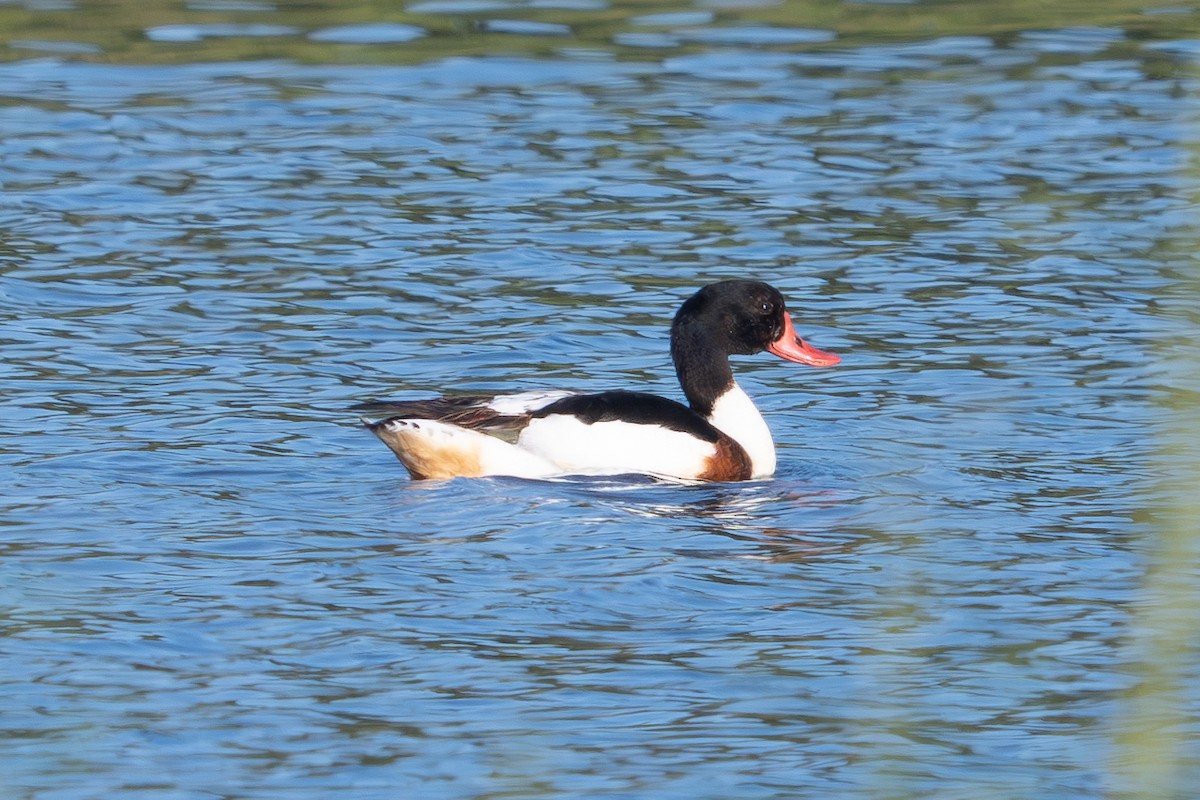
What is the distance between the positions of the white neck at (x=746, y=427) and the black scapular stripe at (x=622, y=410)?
0.79 ft

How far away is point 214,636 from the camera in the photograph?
7.32 metres

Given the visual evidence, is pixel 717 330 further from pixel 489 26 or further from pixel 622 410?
pixel 489 26

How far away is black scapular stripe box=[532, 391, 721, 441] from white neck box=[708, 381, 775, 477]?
242 millimetres

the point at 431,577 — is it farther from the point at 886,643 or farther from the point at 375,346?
the point at 375,346

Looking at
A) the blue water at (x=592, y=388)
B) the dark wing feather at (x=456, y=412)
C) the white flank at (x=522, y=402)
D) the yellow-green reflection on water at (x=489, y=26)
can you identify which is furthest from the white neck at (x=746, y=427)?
the yellow-green reflection on water at (x=489, y=26)

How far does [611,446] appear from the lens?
989cm

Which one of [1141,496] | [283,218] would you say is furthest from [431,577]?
[283,218]

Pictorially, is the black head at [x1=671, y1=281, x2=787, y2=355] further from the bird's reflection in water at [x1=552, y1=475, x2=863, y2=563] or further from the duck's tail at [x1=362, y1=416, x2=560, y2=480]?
the duck's tail at [x1=362, y1=416, x2=560, y2=480]

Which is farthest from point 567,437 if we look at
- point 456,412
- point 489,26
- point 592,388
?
point 489,26

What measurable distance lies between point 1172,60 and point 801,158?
429cm

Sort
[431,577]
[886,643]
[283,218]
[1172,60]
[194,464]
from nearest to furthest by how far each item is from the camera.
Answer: [886,643], [431,577], [194,464], [283,218], [1172,60]

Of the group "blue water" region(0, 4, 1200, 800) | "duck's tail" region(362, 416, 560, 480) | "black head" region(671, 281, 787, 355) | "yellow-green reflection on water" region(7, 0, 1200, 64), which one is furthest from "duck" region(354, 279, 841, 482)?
"yellow-green reflection on water" region(7, 0, 1200, 64)

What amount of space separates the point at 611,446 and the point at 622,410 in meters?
0.19

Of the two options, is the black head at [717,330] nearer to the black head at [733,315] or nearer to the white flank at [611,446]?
the black head at [733,315]
